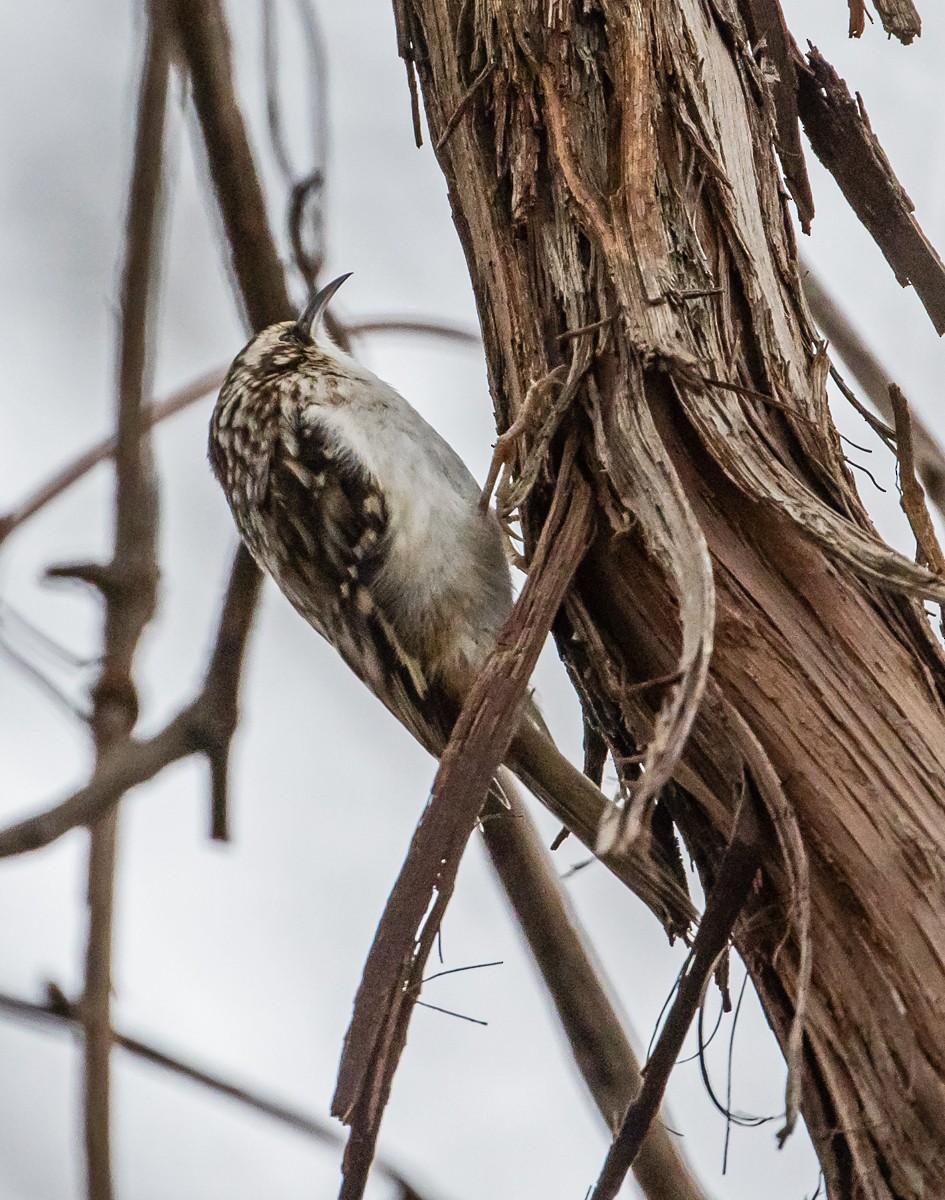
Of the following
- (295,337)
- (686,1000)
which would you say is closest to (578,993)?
(686,1000)

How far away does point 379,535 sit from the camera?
2561 millimetres

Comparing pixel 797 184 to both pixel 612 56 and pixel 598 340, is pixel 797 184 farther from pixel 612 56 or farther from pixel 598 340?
pixel 598 340

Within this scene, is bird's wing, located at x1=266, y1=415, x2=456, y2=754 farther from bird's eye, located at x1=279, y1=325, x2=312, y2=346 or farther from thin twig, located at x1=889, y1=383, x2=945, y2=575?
thin twig, located at x1=889, y1=383, x2=945, y2=575

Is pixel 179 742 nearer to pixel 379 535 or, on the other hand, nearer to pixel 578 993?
pixel 578 993

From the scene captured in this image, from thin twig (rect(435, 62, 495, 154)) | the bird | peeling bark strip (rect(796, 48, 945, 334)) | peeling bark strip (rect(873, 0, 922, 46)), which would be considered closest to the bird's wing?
the bird

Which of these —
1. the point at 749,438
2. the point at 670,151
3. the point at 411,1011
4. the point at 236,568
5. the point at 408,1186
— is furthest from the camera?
the point at 236,568

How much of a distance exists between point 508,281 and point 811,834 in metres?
0.77

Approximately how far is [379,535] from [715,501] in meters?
1.11

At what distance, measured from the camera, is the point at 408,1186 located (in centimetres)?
144

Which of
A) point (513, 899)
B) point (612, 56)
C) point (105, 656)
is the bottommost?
point (513, 899)

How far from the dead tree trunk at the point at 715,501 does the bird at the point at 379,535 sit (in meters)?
0.70

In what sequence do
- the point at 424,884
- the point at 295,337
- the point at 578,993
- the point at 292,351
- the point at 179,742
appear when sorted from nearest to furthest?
the point at 424,884
the point at 179,742
the point at 578,993
the point at 295,337
the point at 292,351

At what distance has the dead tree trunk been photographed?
4.34 feet

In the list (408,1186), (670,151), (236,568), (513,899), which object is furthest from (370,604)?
(408,1186)
